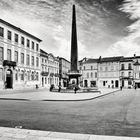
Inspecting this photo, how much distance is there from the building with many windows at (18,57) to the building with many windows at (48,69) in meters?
4.27

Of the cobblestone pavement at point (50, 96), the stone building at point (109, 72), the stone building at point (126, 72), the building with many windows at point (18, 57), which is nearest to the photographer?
the cobblestone pavement at point (50, 96)

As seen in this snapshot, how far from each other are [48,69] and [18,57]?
1912 centimetres

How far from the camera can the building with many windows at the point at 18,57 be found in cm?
3425

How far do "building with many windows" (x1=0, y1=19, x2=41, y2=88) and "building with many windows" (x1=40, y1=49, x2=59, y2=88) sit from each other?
4273 mm

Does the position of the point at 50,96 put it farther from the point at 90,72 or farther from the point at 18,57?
the point at 90,72

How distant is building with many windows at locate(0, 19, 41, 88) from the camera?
3425cm

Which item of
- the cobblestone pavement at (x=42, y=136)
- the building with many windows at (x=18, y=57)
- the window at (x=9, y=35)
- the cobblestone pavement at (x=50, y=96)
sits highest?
the window at (x=9, y=35)

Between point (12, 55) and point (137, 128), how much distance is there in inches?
1371

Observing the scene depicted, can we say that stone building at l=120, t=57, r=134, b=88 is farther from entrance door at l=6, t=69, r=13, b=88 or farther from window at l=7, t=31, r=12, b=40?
window at l=7, t=31, r=12, b=40

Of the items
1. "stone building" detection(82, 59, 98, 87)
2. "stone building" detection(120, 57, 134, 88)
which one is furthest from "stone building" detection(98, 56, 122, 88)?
"stone building" detection(82, 59, 98, 87)

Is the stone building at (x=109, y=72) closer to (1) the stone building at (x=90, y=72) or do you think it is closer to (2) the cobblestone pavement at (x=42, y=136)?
(1) the stone building at (x=90, y=72)

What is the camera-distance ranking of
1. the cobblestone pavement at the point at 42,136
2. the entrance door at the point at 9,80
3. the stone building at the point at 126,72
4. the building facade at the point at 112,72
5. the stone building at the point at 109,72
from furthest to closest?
the stone building at the point at 109,72, the stone building at the point at 126,72, the building facade at the point at 112,72, the entrance door at the point at 9,80, the cobblestone pavement at the point at 42,136

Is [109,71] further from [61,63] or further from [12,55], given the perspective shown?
[12,55]

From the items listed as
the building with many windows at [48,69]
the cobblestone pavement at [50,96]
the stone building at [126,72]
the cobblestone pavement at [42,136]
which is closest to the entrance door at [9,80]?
the cobblestone pavement at [50,96]
